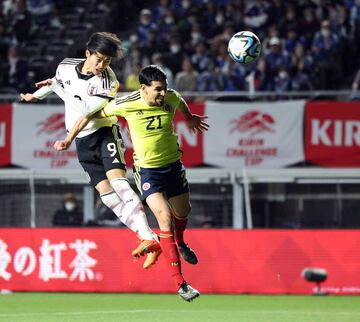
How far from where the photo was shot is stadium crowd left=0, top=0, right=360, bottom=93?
23328 millimetres

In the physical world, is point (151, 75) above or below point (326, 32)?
below

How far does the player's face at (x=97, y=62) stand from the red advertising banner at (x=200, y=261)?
5.35 metres

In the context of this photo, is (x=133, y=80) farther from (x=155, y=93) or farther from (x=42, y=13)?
(x=155, y=93)

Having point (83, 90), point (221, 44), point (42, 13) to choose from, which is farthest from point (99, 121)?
point (42, 13)

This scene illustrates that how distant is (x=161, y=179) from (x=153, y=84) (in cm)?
115

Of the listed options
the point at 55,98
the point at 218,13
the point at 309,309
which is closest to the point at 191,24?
the point at 218,13

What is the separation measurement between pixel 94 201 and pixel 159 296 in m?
4.62

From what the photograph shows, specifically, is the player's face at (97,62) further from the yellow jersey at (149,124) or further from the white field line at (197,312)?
the white field line at (197,312)

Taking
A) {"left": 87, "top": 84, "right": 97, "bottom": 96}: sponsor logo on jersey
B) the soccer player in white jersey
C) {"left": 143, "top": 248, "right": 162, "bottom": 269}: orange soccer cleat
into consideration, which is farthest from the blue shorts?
{"left": 87, "top": 84, "right": 97, "bottom": 96}: sponsor logo on jersey

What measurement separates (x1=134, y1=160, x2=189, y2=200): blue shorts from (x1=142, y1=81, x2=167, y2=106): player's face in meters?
0.81

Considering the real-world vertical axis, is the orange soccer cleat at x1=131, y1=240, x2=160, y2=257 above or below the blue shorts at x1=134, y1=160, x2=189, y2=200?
below

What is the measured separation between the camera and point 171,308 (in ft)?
53.0

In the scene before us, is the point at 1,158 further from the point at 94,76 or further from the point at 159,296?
the point at 94,76

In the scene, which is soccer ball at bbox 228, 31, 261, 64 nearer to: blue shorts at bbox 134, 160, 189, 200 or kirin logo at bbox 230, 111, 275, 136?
blue shorts at bbox 134, 160, 189, 200
